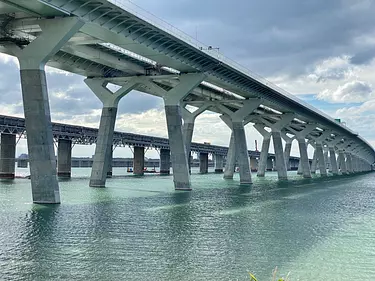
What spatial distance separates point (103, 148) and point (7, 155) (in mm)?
31129

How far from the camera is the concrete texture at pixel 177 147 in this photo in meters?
54.4

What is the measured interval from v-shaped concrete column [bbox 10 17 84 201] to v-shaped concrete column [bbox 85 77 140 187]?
71.8 ft

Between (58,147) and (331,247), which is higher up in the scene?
(58,147)

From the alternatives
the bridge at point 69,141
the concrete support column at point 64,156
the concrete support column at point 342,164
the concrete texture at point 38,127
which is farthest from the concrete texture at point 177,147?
the concrete support column at point 342,164

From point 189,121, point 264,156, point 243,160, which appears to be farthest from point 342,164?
point 243,160

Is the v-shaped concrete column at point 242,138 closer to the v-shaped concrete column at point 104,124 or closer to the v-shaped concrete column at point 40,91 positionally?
the v-shaped concrete column at point 104,124

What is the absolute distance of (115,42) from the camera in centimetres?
4203

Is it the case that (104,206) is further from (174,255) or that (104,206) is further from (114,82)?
(114,82)

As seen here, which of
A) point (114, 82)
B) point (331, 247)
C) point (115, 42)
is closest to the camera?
point (331, 247)

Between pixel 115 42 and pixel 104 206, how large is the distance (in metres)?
16.2

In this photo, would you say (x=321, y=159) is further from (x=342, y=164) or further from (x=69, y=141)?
(x=69, y=141)

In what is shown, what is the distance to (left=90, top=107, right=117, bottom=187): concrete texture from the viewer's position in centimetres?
5661

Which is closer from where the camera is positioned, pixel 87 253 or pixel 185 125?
pixel 87 253

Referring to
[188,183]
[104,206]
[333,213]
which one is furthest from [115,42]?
[333,213]
